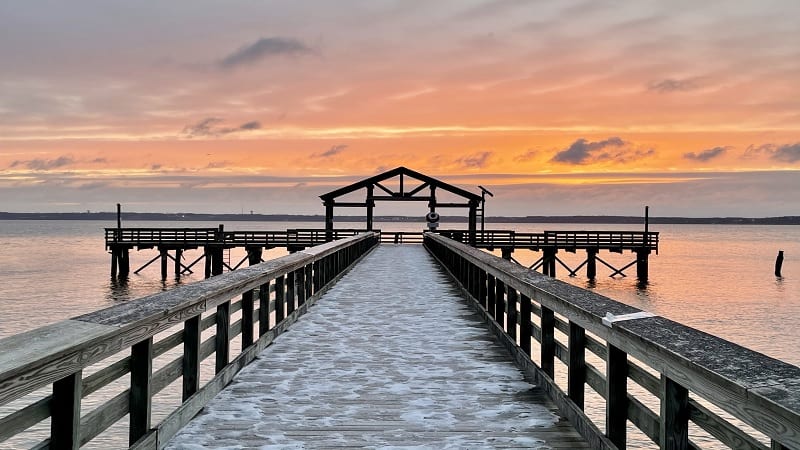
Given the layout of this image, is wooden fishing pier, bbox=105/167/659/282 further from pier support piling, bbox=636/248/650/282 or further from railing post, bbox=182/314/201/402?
railing post, bbox=182/314/201/402

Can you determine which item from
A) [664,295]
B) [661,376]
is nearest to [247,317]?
[661,376]

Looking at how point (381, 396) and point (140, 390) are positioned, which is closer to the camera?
point (140, 390)

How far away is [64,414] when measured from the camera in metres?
3.45

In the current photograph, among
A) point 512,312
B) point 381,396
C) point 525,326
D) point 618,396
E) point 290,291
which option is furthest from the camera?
point 290,291

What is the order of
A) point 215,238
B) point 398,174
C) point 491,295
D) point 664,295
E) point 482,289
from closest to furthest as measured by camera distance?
point 491,295, point 482,289, point 664,295, point 215,238, point 398,174

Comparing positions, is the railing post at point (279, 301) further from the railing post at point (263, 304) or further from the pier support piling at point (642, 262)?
the pier support piling at point (642, 262)

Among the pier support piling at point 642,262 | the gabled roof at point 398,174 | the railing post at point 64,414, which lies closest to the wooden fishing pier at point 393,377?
the railing post at point 64,414

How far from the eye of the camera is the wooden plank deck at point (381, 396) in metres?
5.02

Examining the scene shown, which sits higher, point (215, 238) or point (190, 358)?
point (190, 358)

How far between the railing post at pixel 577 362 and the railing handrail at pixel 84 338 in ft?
8.92

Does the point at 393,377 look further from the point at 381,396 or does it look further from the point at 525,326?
the point at 525,326

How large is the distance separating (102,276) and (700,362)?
2101 inches

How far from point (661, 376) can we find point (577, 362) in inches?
71.8

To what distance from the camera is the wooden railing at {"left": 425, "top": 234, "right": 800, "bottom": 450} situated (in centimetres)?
266
